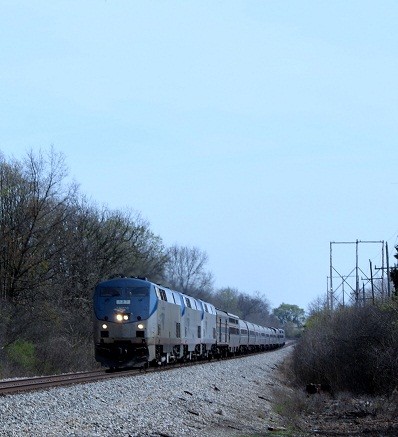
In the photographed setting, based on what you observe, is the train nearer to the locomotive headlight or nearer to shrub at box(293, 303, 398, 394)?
the locomotive headlight

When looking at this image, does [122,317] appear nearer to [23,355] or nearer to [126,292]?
[126,292]

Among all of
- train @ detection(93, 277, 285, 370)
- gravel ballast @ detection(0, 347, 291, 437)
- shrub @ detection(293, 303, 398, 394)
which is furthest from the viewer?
shrub @ detection(293, 303, 398, 394)

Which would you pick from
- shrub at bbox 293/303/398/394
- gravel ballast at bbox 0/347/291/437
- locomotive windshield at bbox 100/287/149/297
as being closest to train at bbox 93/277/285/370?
locomotive windshield at bbox 100/287/149/297

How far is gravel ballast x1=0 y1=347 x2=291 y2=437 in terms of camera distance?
1531 centimetres

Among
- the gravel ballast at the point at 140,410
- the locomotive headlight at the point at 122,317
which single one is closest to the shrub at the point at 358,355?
the gravel ballast at the point at 140,410

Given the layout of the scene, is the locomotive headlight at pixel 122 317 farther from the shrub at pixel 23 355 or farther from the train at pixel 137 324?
the shrub at pixel 23 355

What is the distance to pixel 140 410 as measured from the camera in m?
18.5

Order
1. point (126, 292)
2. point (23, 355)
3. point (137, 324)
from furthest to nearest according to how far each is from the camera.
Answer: point (23, 355) < point (126, 292) < point (137, 324)

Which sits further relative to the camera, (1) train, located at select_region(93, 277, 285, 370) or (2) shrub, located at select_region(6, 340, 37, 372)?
(2) shrub, located at select_region(6, 340, 37, 372)

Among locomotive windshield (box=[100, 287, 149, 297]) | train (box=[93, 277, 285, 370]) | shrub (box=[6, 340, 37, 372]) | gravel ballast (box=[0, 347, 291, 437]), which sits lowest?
gravel ballast (box=[0, 347, 291, 437])

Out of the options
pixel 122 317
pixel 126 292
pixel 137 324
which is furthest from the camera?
pixel 126 292

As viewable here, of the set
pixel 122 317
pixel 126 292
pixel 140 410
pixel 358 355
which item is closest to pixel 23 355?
pixel 122 317

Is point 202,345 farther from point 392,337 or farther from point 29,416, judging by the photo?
point 29,416

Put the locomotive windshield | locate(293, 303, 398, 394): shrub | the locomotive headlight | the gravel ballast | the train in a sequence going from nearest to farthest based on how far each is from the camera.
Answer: the gravel ballast, the train, the locomotive headlight, the locomotive windshield, locate(293, 303, 398, 394): shrub
